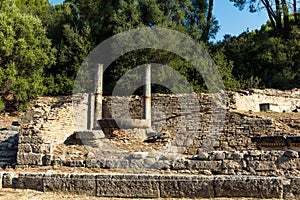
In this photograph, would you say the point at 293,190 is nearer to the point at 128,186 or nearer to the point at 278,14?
the point at 128,186

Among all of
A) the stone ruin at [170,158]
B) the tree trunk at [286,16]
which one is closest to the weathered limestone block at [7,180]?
the stone ruin at [170,158]

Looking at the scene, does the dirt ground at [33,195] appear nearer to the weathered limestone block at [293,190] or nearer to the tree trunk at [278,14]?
the weathered limestone block at [293,190]

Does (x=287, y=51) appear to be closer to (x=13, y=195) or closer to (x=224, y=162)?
(x=224, y=162)

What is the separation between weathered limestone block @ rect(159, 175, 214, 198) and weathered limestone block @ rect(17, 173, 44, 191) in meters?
2.32

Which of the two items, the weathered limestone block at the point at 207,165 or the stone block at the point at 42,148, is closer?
the weathered limestone block at the point at 207,165

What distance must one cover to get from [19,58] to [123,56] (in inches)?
227

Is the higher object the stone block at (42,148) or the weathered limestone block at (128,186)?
the stone block at (42,148)

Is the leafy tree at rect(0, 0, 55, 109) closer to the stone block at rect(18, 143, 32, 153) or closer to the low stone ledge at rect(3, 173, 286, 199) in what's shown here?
the stone block at rect(18, 143, 32, 153)

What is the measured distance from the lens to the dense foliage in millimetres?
19844

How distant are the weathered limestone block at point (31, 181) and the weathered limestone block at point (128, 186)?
1238 mm

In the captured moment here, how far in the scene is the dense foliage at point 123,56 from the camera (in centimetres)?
1984

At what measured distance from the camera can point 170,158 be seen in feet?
26.7

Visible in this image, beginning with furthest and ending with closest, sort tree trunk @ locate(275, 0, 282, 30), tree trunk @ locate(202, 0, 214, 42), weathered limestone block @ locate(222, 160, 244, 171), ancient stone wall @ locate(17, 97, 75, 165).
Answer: tree trunk @ locate(202, 0, 214, 42) → tree trunk @ locate(275, 0, 282, 30) → ancient stone wall @ locate(17, 97, 75, 165) → weathered limestone block @ locate(222, 160, 244, 171)

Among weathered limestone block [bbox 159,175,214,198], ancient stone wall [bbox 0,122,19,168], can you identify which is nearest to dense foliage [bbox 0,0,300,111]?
ancient stone wall [bbox 0,122,19,168]
